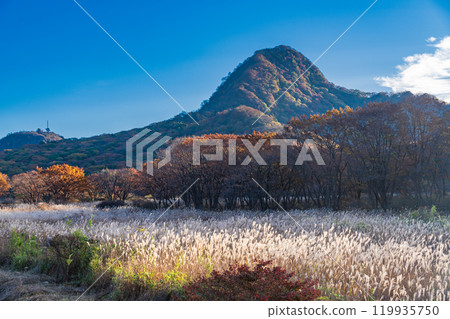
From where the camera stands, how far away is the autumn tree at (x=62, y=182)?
39156 millimetres

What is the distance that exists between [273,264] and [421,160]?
60.6 feet

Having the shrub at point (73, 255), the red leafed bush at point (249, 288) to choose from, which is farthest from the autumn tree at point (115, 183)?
the red leafed bush at point (249, 288)

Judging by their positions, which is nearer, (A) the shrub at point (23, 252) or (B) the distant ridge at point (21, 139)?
(A) the shrub at point (23, 252)

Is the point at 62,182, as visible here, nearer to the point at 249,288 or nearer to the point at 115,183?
the point at 115,183

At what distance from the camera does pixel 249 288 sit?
4512 millimetres

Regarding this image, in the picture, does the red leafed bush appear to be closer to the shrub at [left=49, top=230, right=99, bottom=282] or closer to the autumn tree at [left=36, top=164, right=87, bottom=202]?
the shrub at [left=49, top=230, right=99, bottom=282]

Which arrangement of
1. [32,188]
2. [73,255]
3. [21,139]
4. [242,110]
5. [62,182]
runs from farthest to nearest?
[21,139], [242,110], [32,188], [62,182], [73,255]

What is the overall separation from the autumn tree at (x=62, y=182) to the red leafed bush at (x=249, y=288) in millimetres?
39109

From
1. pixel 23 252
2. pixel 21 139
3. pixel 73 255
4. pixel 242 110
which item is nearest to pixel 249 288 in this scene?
pixel 73 255

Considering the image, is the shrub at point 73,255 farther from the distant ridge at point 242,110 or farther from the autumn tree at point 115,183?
the autumn tree at point 115,183

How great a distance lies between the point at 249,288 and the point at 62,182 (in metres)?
40.2

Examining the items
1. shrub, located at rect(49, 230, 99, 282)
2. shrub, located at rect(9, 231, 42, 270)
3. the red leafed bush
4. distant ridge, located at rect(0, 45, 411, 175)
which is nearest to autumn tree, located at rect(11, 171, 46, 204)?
distant ridge, located at rect(0, 45, 411, 175)

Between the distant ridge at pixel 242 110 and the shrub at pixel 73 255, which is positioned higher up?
the distant ridge at pixel 242 110

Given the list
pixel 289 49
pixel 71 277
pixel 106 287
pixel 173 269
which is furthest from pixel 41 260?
pixel 289 49
